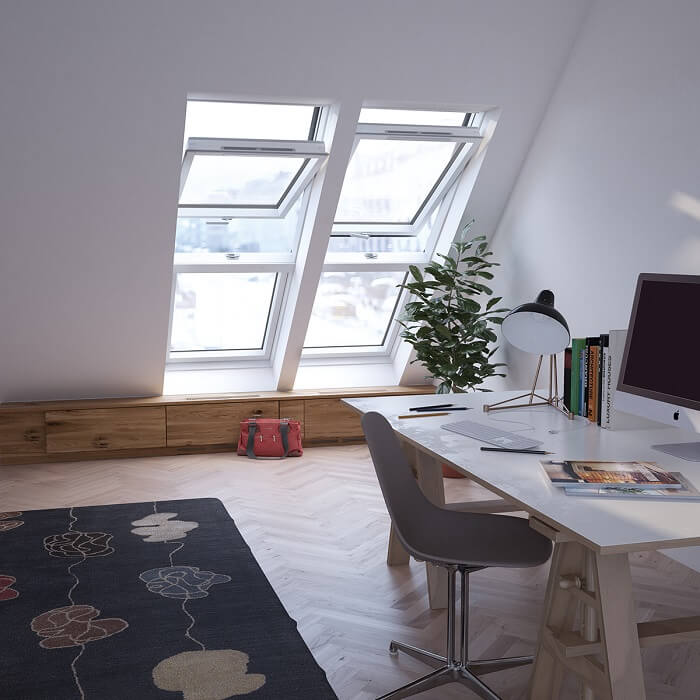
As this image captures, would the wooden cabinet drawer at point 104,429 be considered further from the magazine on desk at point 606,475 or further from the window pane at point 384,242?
the magazine on desk at point 606,475

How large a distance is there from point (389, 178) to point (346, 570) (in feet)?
9.95

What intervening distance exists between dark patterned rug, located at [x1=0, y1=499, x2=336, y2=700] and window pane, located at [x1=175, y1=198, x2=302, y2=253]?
212 cm

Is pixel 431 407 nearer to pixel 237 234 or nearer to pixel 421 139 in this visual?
pixel 421 139

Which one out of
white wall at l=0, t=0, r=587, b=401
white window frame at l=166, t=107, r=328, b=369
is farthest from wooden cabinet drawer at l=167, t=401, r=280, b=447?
white wall at l=0, t=0, r=587, b=401

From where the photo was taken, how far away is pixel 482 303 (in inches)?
244

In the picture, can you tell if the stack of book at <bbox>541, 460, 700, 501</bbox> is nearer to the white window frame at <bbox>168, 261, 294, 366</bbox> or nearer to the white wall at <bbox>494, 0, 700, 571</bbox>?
the white wall at <bbox>494, 0, 700, 571</bbox>

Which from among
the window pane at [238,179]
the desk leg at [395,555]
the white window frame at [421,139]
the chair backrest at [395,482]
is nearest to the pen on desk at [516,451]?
the chair backrest at [395,482]

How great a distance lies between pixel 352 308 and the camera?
6.77m

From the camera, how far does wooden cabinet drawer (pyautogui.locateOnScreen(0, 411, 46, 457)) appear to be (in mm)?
5824

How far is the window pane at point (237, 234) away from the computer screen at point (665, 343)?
3.23 meters

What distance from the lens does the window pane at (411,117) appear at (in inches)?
211

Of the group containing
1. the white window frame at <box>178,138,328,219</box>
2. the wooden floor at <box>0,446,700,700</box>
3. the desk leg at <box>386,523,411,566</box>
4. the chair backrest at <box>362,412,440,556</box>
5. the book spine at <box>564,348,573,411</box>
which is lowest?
the wooden floor at <box>0,446,700,700</box>

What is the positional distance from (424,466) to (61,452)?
3.33m

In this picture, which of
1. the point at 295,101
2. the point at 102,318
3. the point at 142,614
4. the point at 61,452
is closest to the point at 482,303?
the point at 295,101
